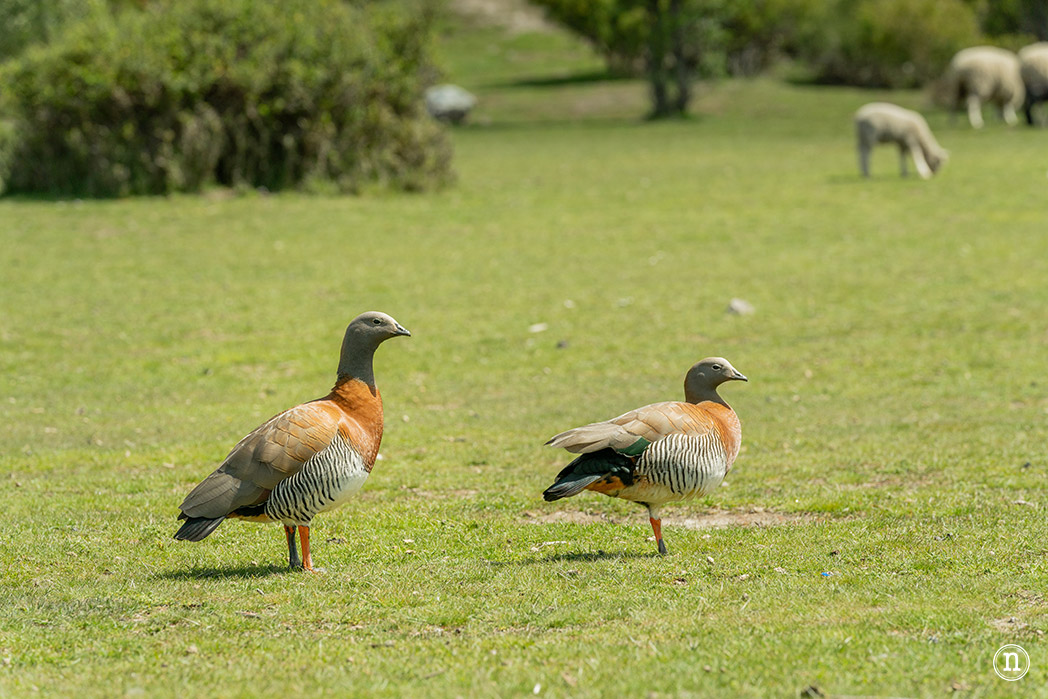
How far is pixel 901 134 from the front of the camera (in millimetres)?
34750

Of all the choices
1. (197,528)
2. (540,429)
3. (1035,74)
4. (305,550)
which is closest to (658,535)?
(305,550)

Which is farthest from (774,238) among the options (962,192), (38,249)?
(38,249)

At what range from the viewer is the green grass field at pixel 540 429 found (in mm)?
7137

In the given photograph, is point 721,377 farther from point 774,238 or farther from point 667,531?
point 774,238

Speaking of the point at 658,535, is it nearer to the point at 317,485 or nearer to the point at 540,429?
the point at 317,485

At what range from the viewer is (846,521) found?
10555 mm

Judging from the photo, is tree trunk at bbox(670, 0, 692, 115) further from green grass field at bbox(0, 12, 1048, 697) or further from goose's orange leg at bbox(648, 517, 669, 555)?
goose's orange leg at bbox(648, 517, 669, 555)

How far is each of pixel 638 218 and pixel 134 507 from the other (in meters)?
20.9

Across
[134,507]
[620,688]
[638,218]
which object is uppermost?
[620,688]

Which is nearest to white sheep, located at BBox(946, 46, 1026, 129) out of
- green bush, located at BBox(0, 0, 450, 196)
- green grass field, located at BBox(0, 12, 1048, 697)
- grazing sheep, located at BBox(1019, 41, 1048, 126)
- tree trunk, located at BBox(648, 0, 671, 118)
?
grazing sheep, located at BBox(1019, 41, 1048, 126)

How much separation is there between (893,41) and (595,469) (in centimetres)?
6946

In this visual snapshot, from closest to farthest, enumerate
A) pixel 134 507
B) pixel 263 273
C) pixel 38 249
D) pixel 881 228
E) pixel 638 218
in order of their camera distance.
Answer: pixel 134 507, pixel 263 273, pixel 38 249, pixel 881 228, pixel 638 218

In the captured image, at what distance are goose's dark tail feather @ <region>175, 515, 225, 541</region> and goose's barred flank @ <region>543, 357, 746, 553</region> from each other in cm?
232

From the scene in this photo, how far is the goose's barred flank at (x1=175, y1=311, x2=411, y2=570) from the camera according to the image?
8383mm
